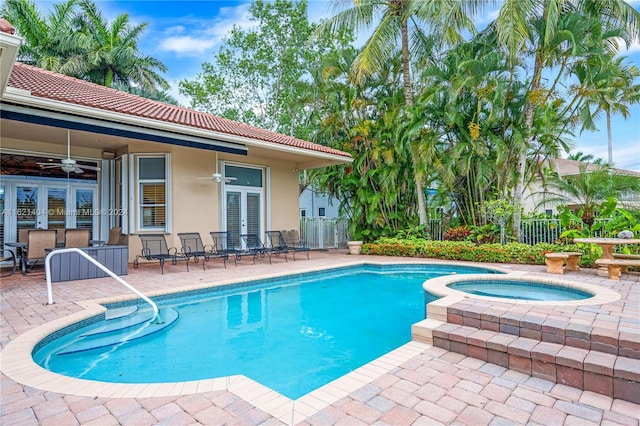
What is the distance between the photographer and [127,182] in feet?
37.5

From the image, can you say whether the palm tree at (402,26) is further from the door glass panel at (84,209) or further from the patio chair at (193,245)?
the door glass panel at (84,209)

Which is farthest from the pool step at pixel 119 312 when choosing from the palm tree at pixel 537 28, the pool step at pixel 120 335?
the palm tree at pixel 537 28

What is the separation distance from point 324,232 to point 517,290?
10498 millimetres

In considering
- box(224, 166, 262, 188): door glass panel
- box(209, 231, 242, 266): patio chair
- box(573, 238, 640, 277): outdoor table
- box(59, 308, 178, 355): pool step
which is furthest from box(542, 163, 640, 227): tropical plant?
box(59, 308, 178, 355): pool step

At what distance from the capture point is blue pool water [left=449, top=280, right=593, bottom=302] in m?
6.88

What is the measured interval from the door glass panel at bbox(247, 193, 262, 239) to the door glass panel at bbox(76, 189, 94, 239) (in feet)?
17.2

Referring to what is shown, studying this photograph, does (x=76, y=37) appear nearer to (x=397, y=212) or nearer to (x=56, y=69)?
(x=56, y=69)

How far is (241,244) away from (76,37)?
19.2 metres

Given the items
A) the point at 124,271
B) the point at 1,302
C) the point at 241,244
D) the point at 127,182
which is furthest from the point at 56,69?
the point at 1,302

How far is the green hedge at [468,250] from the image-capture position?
10508mm

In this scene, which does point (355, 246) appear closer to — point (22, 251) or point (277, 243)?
point (277, 243)

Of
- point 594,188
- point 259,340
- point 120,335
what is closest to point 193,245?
point 120,335

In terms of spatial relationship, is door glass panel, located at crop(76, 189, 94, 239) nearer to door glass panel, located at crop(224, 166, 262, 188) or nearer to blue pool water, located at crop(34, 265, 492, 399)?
door glass panel, located at crop(224, 166, 262, 188)

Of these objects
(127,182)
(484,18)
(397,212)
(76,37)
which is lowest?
(397,212)
